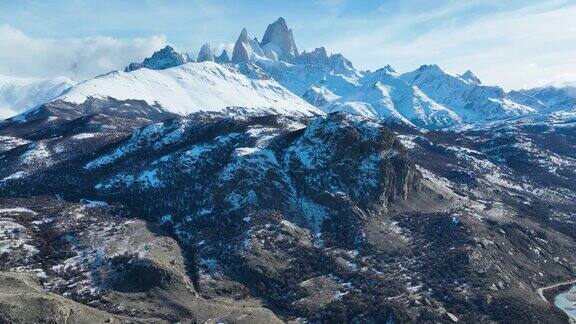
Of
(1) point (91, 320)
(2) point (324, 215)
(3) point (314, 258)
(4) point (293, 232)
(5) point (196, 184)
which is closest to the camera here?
(1) point (91, 320)

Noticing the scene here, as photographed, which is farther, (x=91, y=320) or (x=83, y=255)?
(x=83, y=255)

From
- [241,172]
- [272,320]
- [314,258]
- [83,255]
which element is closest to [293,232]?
[314,258]

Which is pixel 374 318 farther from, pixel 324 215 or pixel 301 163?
pixel 301 163

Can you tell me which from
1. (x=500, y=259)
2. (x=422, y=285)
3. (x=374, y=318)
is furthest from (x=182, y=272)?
(x=500, y=259)

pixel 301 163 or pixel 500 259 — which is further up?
pixel 301 163

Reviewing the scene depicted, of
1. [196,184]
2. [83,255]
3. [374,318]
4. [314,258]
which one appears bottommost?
[374,318]

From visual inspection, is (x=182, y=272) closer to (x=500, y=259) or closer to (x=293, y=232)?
(x=293, y=232)

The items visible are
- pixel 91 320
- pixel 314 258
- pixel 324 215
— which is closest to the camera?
pixel 91 320

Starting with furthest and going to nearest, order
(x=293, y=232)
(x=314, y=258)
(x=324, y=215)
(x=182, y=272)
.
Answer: (x=324, y=215) < (x=293, y=232) < (x=314, y=258) < (x=182, y=272)

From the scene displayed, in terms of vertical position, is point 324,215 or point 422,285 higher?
point 324,215
